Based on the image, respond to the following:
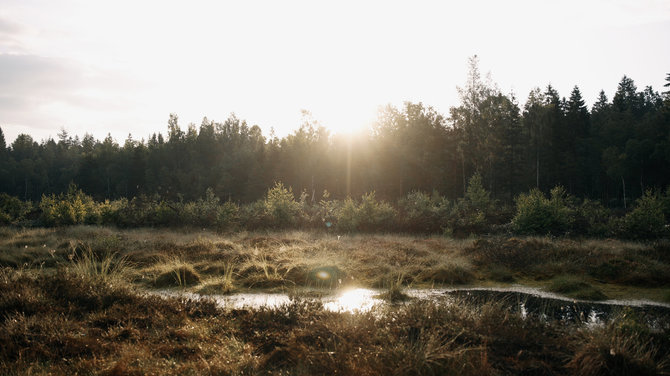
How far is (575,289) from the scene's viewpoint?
10203 millimetres

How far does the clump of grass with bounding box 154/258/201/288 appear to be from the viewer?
10.9 m

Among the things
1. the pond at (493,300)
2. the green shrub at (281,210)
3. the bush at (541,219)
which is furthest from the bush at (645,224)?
the green shrub at (281,210)

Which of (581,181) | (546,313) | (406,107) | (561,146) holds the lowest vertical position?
(546,313)

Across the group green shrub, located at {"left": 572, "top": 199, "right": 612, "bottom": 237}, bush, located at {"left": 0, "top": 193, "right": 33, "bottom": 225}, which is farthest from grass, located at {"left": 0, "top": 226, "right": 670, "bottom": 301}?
bush, located at {"left": 0, "top": 193, "right": 33, "bottom": 225}

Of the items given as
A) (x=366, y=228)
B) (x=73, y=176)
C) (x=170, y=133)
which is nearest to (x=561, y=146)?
(x=366, y=228)

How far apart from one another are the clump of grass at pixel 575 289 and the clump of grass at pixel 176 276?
372 inches

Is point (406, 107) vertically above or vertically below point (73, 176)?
above

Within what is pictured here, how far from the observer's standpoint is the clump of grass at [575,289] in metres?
9.59

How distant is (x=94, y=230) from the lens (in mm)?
19844

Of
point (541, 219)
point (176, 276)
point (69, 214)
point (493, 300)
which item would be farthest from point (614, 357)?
point (69, 214)

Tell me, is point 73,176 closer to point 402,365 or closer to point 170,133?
point 170,133

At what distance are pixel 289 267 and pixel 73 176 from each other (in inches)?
3781

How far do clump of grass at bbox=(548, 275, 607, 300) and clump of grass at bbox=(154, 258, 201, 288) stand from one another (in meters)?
9.44

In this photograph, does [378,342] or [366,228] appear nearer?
[378,342]
